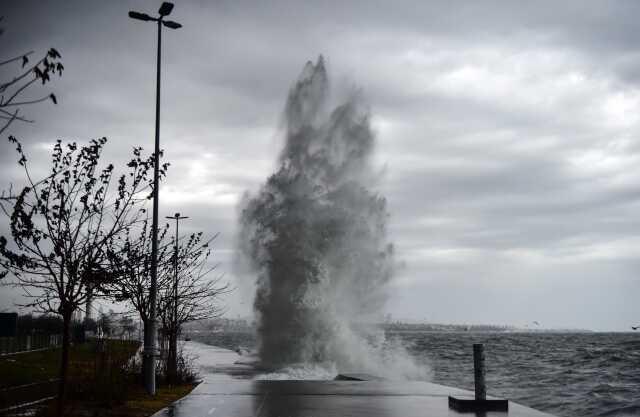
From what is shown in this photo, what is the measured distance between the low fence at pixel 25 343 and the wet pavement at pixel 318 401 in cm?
2658

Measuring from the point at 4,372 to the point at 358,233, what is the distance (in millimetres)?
28220

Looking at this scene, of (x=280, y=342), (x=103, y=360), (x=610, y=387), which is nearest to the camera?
(x=103, y=360)

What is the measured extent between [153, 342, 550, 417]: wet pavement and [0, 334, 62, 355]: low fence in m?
26.6

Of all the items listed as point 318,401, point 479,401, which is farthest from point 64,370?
point 479,401

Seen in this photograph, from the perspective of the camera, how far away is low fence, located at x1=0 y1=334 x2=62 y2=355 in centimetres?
4419

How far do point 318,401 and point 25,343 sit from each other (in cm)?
3903

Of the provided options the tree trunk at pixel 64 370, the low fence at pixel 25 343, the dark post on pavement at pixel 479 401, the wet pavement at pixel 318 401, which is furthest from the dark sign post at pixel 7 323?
the low fence at pixel 25 343

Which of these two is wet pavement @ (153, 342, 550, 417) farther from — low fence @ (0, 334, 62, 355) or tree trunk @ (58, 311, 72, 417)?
low fence @ (0, 334, 62, 355)

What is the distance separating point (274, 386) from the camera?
893 inches

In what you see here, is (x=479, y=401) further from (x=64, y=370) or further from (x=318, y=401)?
(x=64, y=370)

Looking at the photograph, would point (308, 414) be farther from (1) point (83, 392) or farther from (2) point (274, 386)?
(2) point (274, 386)

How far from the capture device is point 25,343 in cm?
4981

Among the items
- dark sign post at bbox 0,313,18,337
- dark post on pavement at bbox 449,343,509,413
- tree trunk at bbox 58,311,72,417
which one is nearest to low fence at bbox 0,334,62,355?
dark sign post at bbox 0,313,18,337

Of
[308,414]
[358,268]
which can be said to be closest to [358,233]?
[358,268]
